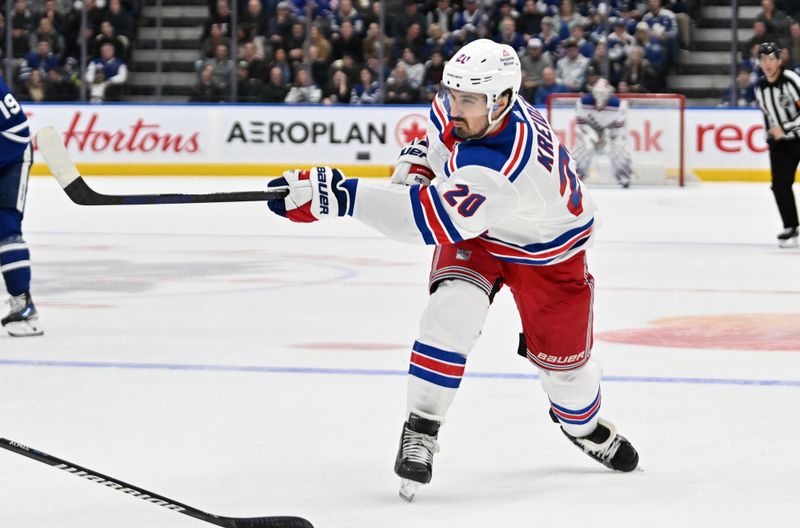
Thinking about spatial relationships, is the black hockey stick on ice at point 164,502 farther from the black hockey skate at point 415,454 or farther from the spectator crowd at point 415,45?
the spectator crowd at point 415,45

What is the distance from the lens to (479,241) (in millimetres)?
3094

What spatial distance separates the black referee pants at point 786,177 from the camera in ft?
28.2

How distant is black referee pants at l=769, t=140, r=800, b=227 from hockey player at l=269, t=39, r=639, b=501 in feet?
18.6

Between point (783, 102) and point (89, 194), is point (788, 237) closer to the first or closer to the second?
point (783, 102)

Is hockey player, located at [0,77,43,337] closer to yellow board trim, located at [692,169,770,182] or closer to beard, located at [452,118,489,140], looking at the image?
beard, located at [452,118,489,140]

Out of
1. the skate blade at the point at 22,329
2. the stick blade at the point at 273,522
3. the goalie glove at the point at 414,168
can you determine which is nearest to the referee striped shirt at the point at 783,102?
the skate blade at the point at 22,329

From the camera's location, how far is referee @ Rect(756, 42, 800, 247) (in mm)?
8508

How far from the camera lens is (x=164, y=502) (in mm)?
2654

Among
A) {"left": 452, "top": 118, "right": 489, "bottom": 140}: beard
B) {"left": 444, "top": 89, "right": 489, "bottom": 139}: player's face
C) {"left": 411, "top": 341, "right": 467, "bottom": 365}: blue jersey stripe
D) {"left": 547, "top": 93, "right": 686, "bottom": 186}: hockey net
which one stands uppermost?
{"left": 444, "top": 89, "right": 489, "bottom": 139}: player's face

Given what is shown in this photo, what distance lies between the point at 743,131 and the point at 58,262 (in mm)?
8439

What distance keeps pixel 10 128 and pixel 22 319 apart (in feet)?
2.30

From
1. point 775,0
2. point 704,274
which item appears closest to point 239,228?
point 704,274

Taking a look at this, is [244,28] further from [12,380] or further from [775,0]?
[12,380]

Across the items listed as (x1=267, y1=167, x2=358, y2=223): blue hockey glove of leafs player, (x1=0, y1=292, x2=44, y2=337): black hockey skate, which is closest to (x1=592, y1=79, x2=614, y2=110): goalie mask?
(x1=0, y1=292, x2=44, y2=337): black hockey skate
